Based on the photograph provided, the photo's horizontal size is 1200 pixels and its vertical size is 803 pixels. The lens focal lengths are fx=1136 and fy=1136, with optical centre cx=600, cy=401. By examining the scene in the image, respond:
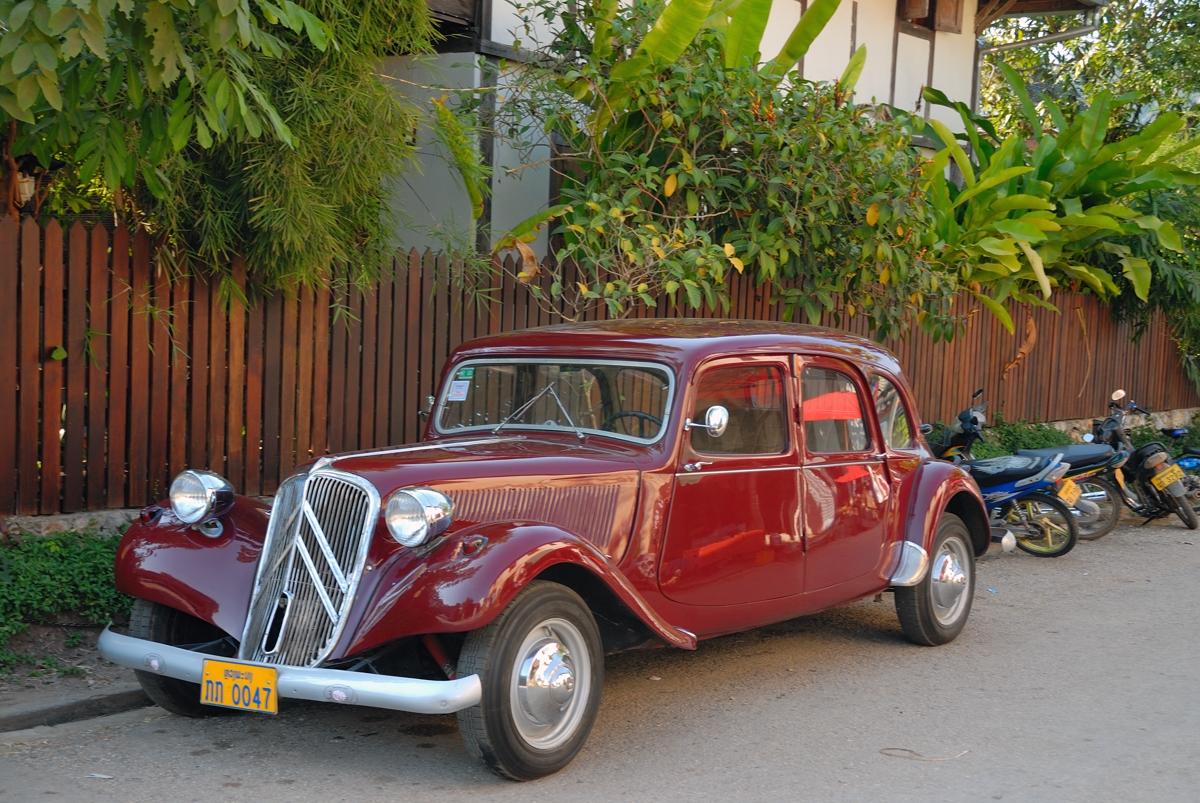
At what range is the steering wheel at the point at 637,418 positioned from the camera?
4.86 metres

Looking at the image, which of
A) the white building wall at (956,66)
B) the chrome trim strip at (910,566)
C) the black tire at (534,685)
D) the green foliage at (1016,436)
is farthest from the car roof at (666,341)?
the white building wall at (956,66)

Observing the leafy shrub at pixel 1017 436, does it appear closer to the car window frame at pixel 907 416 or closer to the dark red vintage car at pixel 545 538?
the car window frame at pixel 907 416

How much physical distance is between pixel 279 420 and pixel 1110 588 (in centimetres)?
571

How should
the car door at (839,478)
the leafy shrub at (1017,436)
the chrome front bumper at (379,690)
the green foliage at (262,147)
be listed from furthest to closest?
the leafy shrub at (1017,436) < the car door at (839,478) < the green foliage at (262,147) < the chrome front bumper at (379,690)

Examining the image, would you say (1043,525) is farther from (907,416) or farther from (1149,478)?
(907,416)

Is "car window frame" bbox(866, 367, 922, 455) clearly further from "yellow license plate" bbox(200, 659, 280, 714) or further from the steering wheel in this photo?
"yellow license plate" bbox(200, 659, 280, 714)

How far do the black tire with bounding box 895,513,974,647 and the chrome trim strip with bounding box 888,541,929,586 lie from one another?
0.10 meters

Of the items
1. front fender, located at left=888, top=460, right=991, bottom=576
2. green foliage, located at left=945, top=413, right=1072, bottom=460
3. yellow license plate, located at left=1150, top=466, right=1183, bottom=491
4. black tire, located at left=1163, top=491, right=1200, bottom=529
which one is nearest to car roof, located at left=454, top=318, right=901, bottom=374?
front fender, located at left=888, top=460, right=991, bottom=576

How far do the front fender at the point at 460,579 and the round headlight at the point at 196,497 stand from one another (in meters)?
0.92

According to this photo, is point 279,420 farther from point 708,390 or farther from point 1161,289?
point 1161,289

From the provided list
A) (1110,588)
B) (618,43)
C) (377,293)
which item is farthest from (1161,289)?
(377,293)

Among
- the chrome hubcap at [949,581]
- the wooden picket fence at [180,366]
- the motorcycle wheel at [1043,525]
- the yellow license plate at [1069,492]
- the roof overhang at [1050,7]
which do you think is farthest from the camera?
the roof overhang at [1050,7]

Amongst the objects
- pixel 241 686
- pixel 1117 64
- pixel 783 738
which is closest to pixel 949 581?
pixel 783 738

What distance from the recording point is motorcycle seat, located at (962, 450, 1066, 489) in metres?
8.96
